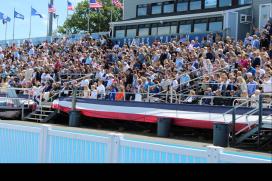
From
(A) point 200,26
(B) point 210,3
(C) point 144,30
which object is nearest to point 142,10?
(C) point 144,30

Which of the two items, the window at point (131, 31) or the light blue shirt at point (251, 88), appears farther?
the window at point (131, 31)

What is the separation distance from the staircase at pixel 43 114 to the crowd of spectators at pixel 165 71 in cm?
68

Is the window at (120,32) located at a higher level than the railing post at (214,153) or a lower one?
higher

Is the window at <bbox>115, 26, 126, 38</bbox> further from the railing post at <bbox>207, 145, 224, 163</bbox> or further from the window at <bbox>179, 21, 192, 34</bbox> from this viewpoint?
the railing post at <bbox>207, 145, 224, 163</bbox>

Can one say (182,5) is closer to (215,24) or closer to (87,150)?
(215,24)

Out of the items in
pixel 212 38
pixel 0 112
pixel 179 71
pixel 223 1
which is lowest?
pixel 0 112

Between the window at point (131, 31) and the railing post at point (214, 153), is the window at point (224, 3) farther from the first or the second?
the railing post at point (214, 153)

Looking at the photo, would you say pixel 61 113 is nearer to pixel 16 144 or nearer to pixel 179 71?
pixel 179 71

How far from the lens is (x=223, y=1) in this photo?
3212cm

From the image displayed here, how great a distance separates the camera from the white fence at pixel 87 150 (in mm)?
5293

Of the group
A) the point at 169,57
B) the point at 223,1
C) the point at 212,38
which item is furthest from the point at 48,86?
the point at 223,1

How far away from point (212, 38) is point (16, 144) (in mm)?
18058

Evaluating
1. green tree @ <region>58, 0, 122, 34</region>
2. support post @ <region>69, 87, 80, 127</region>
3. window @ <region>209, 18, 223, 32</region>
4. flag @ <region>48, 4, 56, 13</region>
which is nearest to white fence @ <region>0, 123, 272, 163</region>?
support post @ <region>69, 87, 80, 127</region>

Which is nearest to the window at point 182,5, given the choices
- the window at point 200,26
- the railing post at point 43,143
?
the window at point 200,26
